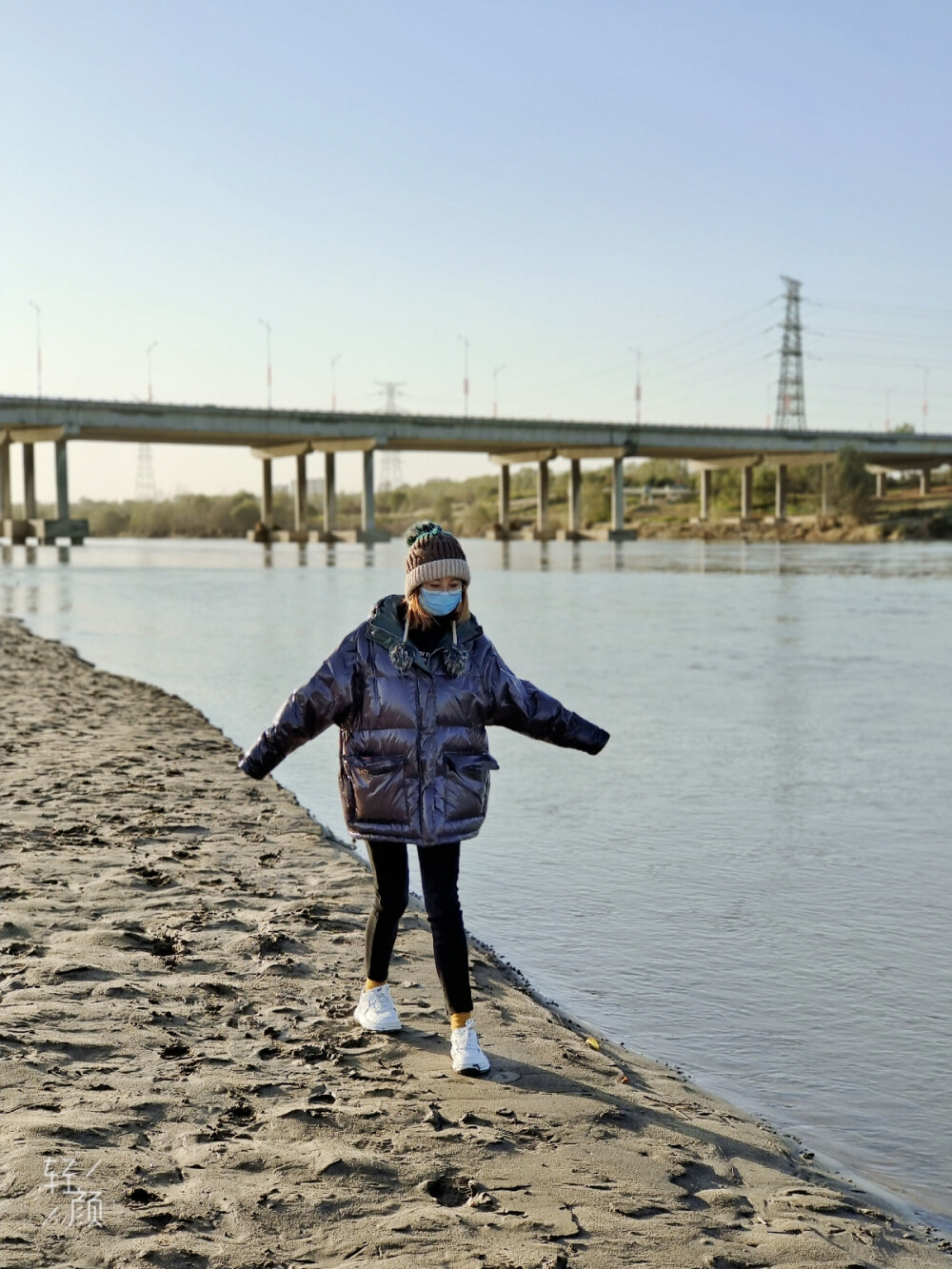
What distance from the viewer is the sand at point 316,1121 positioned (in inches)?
135

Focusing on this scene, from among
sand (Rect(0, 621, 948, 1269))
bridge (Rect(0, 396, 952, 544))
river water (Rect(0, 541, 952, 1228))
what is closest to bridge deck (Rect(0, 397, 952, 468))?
bridge (Rect(0, 396, 952, 544))

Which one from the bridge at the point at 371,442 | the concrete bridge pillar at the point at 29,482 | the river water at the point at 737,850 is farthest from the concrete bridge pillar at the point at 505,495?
the river water at the point at 737,850

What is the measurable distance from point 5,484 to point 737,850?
9031 cm

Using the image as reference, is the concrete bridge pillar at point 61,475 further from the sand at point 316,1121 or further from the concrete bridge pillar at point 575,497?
the sand at point 316,1121

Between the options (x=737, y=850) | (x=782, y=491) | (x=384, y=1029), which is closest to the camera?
(x=384, y=1029)

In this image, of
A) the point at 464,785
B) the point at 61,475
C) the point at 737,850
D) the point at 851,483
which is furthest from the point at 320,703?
the point at 851,483

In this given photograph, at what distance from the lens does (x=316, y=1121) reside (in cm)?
409

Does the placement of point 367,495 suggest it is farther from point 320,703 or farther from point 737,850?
point 320,703

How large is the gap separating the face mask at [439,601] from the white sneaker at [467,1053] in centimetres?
143

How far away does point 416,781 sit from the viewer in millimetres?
4590

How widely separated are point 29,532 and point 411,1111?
304 ft

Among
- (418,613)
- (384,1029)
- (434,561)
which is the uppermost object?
(434,561)

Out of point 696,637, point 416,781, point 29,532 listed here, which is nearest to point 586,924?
point 416,781

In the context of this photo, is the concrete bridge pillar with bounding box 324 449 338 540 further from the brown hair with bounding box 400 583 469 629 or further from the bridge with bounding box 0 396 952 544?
the brown hair with bounding box 400 583 469 629
